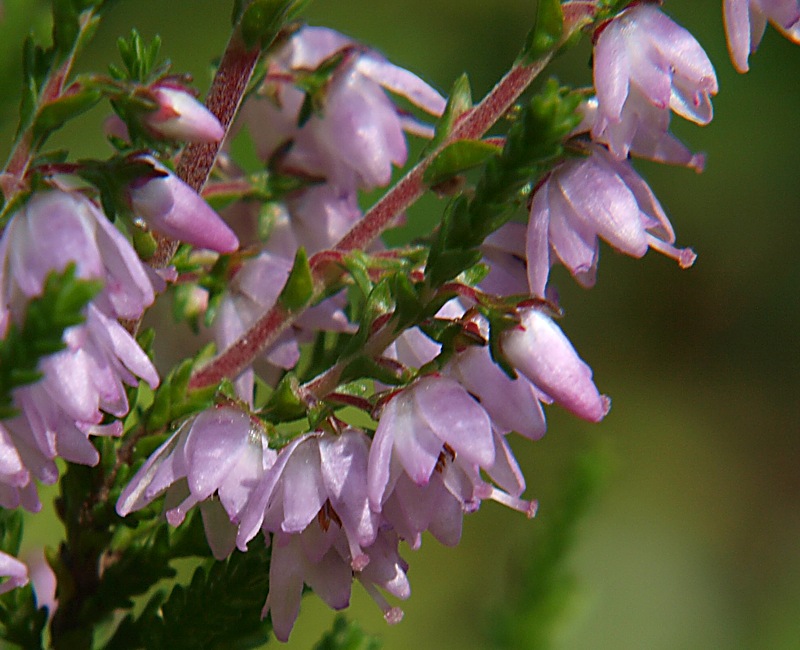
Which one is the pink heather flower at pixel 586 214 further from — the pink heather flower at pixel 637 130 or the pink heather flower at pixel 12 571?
the pink heather flower at pixel 12 571

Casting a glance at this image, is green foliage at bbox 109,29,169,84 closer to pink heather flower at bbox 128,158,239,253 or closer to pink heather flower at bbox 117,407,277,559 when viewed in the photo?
pink heather flower at bbox 128,158,239,253

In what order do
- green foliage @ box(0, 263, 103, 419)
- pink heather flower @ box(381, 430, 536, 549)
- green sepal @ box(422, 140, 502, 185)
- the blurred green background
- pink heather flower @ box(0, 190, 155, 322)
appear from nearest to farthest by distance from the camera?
green foliage @ box(0, 263, 103, 419)
pink heather flower @ box(0, 190, 155, 322)
pink heather flower @ box(381, 430, 536, 549)
green sepal @ box(422, 140, 502, 185)
the blurred green background

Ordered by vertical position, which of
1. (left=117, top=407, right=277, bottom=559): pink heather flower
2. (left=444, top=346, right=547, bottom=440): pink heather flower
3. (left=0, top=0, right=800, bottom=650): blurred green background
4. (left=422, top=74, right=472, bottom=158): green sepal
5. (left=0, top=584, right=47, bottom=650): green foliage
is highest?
(left=422, top=74, right=472, bottom=158): green sepal

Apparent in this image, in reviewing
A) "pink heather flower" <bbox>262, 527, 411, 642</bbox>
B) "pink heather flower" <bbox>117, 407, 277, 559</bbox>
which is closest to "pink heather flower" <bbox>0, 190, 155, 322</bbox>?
"pink heather flower" <bbox>117, 407, 277, 559</bbox>

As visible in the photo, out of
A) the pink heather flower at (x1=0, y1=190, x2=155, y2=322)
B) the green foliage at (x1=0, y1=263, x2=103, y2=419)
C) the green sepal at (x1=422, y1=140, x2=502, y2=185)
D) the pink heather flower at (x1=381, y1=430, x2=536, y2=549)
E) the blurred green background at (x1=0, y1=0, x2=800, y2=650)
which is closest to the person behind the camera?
the green foliage at (x1=0, y1=263, x2=103, y2=419)

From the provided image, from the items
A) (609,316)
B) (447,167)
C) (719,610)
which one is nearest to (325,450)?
(447,167)

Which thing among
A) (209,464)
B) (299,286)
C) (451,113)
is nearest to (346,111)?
(451,113)

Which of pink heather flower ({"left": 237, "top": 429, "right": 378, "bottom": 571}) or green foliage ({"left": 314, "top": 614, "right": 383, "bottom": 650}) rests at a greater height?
pink heather flower ({"left": 237, "top": 429, "right": 378, "bottom": 571})

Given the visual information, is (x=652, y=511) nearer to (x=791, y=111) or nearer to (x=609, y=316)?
(x=609, y=316)
